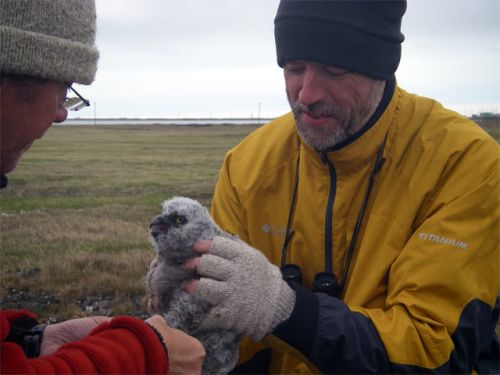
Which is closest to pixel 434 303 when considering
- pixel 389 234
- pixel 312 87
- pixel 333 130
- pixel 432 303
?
pixel 432 303

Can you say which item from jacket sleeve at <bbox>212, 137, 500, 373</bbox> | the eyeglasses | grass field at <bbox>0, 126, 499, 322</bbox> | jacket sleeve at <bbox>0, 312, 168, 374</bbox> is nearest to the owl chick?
jacket sleeve at <bbox>212, 137, 500, 373</bbox>

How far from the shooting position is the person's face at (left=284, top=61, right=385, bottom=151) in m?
3.49

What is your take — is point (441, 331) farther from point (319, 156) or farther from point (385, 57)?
point (385, 57)

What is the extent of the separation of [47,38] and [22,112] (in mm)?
314

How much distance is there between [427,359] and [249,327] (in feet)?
3.12

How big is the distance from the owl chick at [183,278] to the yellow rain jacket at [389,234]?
1.00ft

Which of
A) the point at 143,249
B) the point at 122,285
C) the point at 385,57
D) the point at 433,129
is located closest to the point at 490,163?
the point at 433,129

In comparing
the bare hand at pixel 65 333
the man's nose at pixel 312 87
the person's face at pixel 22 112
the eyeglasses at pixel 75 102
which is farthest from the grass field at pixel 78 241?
the person's face at pixel 22 112

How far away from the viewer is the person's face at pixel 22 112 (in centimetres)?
222

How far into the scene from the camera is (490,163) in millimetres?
3217

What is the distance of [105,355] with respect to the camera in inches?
84.6

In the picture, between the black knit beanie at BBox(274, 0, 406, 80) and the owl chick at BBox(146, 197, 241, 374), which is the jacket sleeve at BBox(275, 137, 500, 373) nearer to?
the owl chick at BBox(146, 197, 241, 374)

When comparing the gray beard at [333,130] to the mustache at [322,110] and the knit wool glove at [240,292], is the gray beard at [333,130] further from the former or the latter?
the knit wool glove at [240,292]

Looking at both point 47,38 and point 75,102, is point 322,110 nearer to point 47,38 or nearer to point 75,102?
point 75,102
